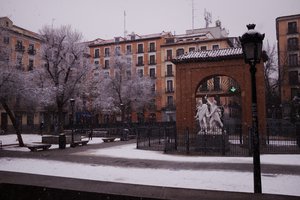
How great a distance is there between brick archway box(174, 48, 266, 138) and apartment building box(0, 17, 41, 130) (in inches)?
470

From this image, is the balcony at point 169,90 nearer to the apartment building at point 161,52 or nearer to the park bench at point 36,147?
the apartment building at point 161,52

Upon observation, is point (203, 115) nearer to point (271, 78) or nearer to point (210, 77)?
point (210, 77)

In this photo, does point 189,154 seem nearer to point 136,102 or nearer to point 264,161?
point 264,161

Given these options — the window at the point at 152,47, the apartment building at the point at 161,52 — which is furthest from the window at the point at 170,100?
the window at the point at 152,47

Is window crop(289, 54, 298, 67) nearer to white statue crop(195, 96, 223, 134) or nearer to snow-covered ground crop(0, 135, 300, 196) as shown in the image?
white statue crop(195, 96, 223, 134)

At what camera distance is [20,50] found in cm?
2659

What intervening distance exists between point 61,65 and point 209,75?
1533cm

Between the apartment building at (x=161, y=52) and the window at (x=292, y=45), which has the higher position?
the apartment building at (x=161, y=52)

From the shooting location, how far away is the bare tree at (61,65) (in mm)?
26938

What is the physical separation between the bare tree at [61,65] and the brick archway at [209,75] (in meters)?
12.0

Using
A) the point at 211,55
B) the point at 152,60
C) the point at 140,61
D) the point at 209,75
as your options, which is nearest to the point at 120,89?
the point at 152,60

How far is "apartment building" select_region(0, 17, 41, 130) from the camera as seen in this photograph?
20984mm

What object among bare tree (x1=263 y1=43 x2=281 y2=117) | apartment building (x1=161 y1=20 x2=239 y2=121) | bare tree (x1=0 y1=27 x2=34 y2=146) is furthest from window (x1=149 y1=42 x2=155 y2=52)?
bare tree (x1=0 y1=27 x2=34 y2=146)

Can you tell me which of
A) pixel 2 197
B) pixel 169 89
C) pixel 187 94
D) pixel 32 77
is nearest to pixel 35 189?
pixel 2 197
